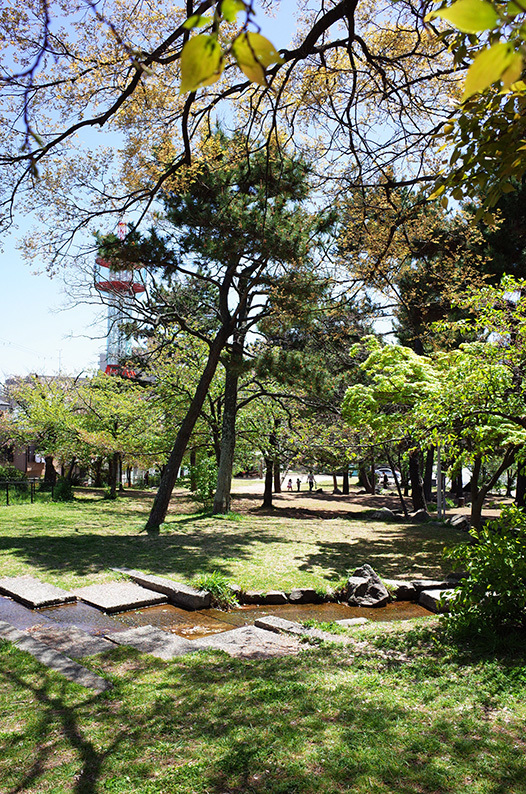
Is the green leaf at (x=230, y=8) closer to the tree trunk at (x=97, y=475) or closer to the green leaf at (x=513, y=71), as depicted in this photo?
the green leaf at (x=513, y=71)

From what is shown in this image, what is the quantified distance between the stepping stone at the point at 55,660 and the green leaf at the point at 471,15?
4150 millimetres

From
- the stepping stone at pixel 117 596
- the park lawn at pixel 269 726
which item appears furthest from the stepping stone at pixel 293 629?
the stepping stone at pixel 117 596

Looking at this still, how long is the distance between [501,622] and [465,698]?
1414 mm

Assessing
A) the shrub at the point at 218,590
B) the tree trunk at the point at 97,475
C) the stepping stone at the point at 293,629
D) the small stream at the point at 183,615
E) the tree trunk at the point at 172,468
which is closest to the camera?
the stepping stone at the point at 293,629

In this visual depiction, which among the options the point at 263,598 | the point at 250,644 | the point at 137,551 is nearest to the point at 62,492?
the point at 137,551

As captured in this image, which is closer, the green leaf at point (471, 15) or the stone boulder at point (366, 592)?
the green leaf at point (471, 15)

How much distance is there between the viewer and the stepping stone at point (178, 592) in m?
6.62

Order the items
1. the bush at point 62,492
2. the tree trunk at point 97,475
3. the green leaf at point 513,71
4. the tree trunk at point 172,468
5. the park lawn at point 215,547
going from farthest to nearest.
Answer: the tree trunk at point 97,475 → the bush at point 62,492 → the tree trunk at point 172,468 → the park lawn at point 215,547 → the green leaf at point 513,71

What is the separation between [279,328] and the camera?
1391 centimetres

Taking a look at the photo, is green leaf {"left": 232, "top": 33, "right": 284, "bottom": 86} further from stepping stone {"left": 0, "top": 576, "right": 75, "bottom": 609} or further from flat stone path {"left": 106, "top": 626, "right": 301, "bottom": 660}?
stepping stone {"left": 0, "top": 576, "right": 75, "bottom": 609}

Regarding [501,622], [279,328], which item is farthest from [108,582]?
[279,328]

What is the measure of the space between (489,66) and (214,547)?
10.2 metres

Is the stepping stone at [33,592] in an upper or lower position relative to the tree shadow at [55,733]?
lower

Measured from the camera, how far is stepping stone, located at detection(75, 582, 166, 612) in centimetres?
631
